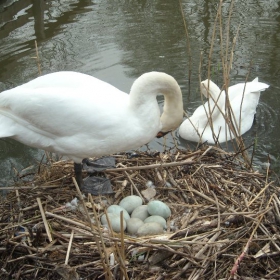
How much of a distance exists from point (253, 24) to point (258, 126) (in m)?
4.76

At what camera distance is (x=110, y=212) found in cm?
441

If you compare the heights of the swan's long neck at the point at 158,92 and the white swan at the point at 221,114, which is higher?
the swan's long neck at the point at 158,92

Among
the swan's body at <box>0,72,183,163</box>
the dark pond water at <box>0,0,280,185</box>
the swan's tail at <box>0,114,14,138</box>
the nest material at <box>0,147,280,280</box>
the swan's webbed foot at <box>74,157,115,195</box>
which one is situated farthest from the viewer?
the dark pond water at <box>0,0,280,185</box>

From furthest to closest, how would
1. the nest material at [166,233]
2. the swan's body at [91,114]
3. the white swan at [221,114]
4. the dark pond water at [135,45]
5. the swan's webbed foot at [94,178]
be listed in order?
1. the dark pond water at [135,45]
2. the white swan at [221,114]
3. the swan's webbed foot at [94,178]
4. the swan's body at [91,114]
5. the nest material at [166,233]

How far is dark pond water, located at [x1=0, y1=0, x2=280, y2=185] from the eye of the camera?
8.45 m

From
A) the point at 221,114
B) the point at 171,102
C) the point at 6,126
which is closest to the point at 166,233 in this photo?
the point at 171,102

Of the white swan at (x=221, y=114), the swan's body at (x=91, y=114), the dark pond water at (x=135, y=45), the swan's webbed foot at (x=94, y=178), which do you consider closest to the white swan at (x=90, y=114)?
the swan's body at (x=91, y=114)

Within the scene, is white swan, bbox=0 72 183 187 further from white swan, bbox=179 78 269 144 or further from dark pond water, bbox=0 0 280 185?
white swan, bbox=179 78 269 144

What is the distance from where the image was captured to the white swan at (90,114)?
414 cm

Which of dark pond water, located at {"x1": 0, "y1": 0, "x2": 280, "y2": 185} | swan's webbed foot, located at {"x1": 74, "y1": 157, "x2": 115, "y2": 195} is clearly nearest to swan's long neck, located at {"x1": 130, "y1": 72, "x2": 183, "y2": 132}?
swan's webbed foot, located at {"x1": 74, "y1": 157, "x2": 115, "y2": 195}

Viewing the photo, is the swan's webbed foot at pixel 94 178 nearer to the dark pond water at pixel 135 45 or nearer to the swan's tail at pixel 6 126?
the swan's tail at pixel 6 126

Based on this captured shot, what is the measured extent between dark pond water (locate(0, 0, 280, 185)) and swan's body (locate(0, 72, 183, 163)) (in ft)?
9.50

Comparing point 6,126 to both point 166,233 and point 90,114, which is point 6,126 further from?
point 166,233

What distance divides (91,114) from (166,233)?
48.2 inches
